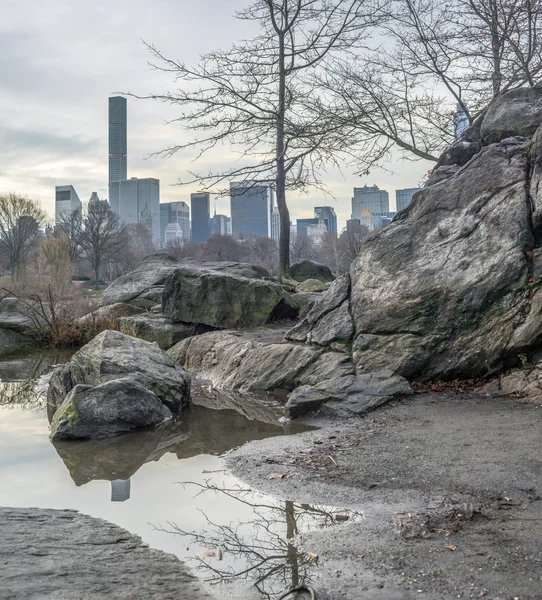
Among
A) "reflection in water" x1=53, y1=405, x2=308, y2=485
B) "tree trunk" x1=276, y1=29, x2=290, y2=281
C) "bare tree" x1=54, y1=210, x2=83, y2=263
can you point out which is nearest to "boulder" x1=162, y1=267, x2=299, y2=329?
"tree trunk" x1=276, y1=29, x2=290, y2=281

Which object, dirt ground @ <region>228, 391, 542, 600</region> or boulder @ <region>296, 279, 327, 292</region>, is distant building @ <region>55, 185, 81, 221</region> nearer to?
boulder @ <region>296, 279, 327, 292</region>

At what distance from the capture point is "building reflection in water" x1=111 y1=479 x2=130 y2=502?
16.0 ft

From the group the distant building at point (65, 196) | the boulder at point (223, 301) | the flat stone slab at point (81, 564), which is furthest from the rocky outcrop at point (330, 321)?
the distant building at point (65, 196)

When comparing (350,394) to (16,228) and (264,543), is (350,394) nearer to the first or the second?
(264,543)

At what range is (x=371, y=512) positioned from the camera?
4.22 m

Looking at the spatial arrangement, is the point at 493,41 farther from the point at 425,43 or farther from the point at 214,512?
the point at 214,512

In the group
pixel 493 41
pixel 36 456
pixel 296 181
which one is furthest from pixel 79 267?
pixel 36 456

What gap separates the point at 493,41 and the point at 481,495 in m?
13.3

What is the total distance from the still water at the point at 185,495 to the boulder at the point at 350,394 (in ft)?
1.66

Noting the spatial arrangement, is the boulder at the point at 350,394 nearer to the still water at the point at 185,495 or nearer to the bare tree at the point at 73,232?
the still water at the point at 185,495

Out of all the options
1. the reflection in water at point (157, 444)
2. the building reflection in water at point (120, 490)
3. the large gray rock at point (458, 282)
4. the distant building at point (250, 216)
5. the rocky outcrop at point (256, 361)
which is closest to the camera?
the building reflection in water at point (120, 490)

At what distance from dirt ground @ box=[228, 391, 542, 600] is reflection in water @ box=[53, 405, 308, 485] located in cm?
49

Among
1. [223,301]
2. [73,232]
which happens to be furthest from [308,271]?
[73,232]

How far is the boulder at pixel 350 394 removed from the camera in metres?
7.43
